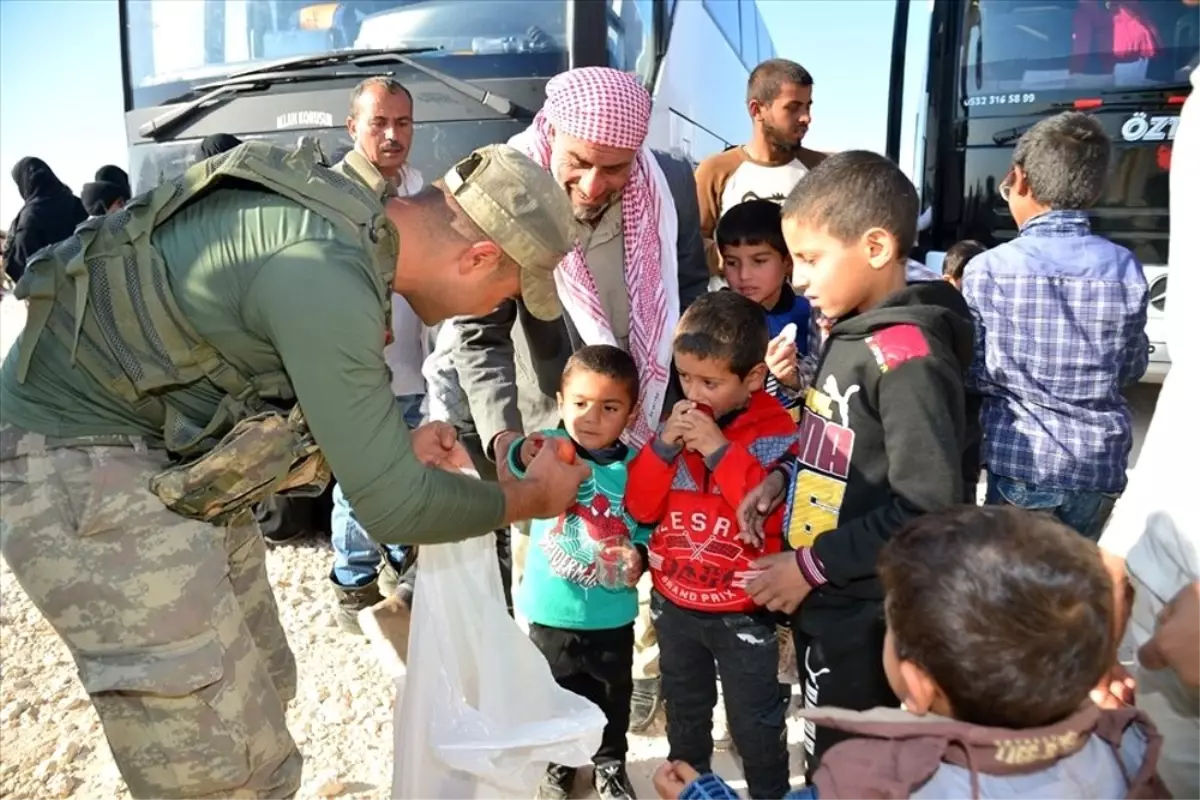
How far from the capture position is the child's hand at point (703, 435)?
6.46 ft

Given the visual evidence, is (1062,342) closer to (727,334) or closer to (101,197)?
(727,334)

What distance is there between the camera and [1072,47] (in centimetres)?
552

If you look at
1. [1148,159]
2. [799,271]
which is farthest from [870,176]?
[1148,159]

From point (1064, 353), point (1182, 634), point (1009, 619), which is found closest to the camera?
point (1009, 619)

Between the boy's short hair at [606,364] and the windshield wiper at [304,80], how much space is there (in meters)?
2.09

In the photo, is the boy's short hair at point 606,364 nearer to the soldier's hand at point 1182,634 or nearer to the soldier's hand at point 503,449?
the soldier's hand at point 503,449

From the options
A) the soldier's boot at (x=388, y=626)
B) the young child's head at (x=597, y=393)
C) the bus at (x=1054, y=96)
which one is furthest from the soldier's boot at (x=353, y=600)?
the bus at (x=1054, y=96)

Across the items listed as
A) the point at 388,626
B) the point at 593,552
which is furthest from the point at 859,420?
the point at 388,626

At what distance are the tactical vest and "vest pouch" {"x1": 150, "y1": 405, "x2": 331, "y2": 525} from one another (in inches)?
1.9

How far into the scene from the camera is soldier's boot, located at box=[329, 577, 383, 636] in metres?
3.49

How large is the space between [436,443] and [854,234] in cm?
91

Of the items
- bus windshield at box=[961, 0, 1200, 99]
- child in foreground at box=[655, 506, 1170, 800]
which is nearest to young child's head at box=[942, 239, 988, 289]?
bus windshield at box=[961, 0, 1200, 99]

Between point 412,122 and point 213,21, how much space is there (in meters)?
1.37

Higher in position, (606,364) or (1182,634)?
(606,364)
